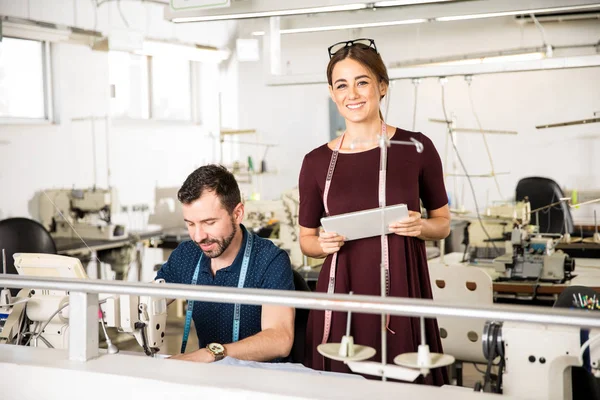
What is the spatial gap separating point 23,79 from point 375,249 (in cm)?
418

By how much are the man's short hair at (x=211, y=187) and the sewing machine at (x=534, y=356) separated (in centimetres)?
89

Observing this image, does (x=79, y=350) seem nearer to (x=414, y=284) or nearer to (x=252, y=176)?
(x=414, y=284)

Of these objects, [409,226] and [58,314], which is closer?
[409,226]

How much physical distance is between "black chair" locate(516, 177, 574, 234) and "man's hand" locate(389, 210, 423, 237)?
150 inches

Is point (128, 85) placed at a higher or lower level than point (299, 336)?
higher

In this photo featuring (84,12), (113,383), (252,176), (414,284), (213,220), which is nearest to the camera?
(113,383)

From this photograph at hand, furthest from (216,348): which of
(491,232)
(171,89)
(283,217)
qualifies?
(171,89)

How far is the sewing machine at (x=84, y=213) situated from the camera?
4785 millimetres

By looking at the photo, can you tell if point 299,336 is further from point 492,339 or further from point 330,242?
point 492,339

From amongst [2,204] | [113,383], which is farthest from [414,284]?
[2,204]

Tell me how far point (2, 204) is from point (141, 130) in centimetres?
159

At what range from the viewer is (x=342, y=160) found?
1.85 metres

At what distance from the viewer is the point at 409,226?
170 centimetres

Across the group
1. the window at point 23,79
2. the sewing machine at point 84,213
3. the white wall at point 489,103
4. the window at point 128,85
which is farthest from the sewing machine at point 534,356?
the white wall at point 489,103
